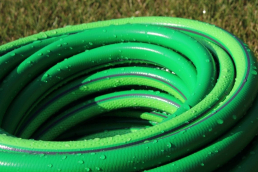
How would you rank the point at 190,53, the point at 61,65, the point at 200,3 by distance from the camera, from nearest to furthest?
the point at 190,53 → the point at 61,65 → the point at 200,3

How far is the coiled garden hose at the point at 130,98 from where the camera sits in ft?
5.69

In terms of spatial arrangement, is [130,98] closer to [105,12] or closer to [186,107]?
[186,107]

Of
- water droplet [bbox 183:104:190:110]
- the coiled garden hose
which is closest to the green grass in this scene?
the coiled garden hose

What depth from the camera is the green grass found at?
4211 millimetres

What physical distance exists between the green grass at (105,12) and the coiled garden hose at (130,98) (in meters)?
1.50

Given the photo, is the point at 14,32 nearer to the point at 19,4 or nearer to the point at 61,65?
the point at 19,4

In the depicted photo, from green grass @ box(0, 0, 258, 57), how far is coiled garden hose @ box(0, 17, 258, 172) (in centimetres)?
150

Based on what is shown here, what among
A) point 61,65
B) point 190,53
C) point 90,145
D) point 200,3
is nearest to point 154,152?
point 90,145

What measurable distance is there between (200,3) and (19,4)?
6.81 ft

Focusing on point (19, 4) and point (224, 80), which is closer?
point (224, 80)

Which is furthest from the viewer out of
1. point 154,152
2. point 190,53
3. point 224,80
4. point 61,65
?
point 61,65

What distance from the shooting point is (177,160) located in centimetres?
174

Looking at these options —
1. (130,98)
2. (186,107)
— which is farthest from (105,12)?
(186,107)

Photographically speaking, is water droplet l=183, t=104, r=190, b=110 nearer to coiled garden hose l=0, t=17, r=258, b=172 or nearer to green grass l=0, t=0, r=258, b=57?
coiled garden hose l=0, t=17, r=258, b=172
